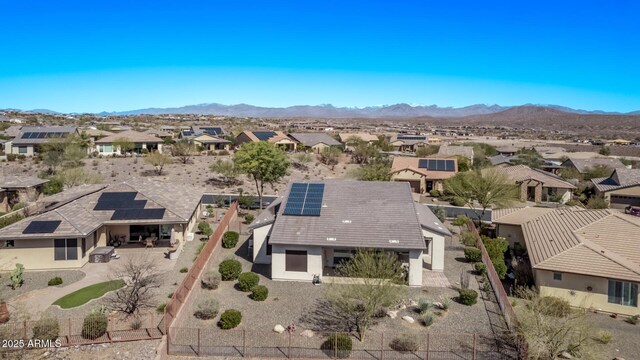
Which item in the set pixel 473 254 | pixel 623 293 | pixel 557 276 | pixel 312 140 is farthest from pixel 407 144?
pixel 623 293

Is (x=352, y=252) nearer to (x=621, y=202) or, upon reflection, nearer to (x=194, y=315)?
(x=194, y=315)

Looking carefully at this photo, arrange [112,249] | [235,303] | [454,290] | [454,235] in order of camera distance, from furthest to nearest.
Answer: [454,235]
[112,249]
[454,290]
[235,303]

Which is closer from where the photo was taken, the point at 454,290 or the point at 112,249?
the point at 454,290

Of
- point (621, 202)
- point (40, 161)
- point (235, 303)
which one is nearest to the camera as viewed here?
point (235, 303)

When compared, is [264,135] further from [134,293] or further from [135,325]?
[135,325]

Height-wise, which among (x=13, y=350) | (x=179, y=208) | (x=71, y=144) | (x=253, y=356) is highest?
(x=71, y=144)

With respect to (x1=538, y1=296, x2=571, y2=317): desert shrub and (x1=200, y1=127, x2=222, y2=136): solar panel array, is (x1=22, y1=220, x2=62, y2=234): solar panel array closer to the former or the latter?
(x1=538, y1=296, x2=571, y2=317): desert shrub

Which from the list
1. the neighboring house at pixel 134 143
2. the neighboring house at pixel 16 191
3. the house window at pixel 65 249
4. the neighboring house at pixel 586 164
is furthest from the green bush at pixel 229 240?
the neighboring house at pixel 586 164

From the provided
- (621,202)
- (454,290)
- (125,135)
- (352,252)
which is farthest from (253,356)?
(125,135)
